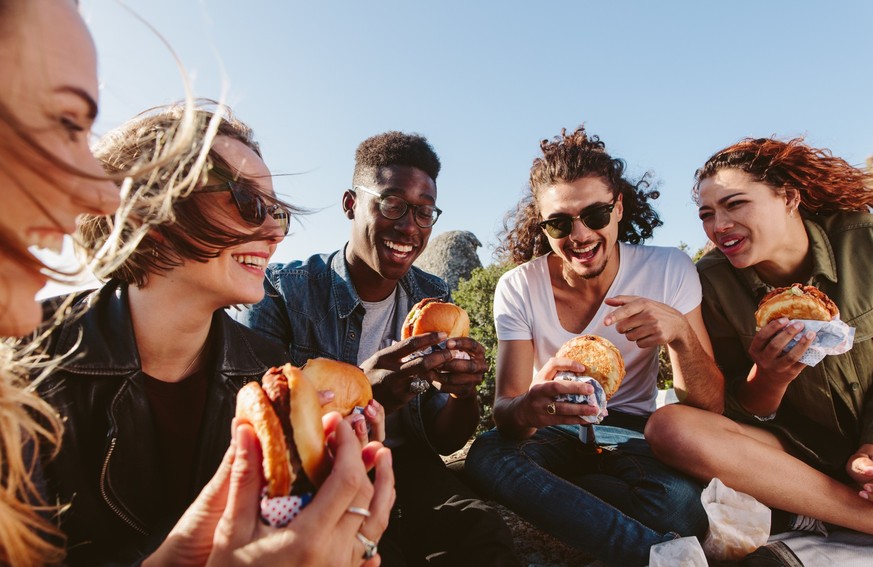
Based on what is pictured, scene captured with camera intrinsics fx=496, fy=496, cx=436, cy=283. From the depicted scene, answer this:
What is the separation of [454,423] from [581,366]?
40.3 inches

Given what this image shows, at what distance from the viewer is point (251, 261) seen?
276cm

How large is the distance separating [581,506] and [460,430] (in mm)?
984

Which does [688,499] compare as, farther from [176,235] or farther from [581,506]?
[176,235]

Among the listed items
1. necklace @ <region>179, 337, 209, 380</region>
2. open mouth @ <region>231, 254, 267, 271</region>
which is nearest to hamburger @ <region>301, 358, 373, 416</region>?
open mouth @ <region>231, 254, 267, 271</region>

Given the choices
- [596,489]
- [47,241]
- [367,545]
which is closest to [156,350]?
[47,241]

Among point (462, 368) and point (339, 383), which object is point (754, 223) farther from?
point (339, 383)

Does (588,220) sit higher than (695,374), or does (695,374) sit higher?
(588,220)

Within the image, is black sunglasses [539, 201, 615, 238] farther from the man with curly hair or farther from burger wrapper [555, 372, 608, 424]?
burger wrapper [555, 372, 608, 424]

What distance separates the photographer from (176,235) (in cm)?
234

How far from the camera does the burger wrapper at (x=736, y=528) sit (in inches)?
112

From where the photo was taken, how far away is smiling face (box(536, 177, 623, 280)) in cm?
416

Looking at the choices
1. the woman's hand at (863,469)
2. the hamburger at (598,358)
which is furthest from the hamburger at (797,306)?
the hamburger at (598,358)

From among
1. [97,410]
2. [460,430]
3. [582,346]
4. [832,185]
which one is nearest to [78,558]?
[97,410]

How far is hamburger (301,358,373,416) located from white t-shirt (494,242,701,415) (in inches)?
87.4
